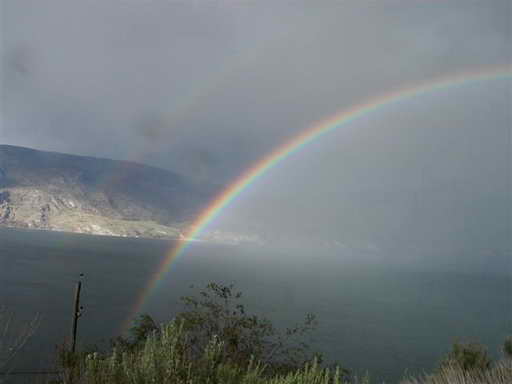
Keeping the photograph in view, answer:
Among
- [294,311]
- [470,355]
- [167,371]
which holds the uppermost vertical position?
[167,371]

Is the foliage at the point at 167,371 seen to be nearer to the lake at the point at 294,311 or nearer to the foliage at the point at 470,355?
the foliage at the point at 470,355

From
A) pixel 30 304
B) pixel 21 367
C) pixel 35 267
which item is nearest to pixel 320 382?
pixel 21 367

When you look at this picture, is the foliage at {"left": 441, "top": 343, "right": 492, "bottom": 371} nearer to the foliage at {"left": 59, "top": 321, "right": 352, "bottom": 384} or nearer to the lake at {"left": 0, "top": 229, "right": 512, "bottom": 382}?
the foliage at {"left": 59, "top": 321, "right": 352, "bottom": 384}

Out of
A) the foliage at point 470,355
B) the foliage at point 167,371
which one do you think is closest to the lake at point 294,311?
the foliage at point 470,355

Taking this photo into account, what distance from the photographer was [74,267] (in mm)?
97125

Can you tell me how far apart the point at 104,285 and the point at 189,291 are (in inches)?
686

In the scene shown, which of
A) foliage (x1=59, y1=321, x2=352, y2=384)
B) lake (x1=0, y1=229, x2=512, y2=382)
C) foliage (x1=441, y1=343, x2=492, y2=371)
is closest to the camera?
foliage (x1=59, y1=321, x2=352, y2=384)

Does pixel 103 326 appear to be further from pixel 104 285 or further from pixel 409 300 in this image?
pixel 409 300

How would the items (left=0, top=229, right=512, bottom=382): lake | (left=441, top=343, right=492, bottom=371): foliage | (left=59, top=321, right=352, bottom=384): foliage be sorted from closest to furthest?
(left=59, top=321, right=352, bottom=384): foliage, (left=441, top=343, right=492, bottom=371): foliage, (left=0, top=229, right=512, bottom=382): lake

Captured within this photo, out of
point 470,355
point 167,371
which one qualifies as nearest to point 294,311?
point 470,355

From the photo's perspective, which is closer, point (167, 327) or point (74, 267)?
point (167, 327)

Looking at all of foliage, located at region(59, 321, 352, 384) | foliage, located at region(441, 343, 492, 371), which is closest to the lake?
foliage, located at region(441, 343, 492, 371)

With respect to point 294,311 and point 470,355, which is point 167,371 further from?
point 294,311

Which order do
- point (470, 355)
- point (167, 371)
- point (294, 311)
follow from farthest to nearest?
point (294, 311) < point (470, 355) < point (167, 371)
